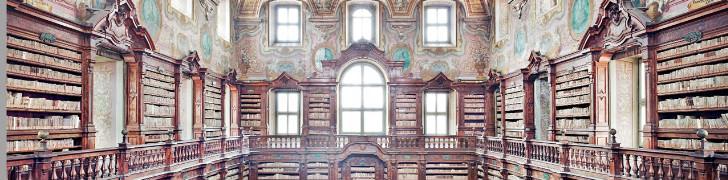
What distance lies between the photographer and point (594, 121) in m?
10.2

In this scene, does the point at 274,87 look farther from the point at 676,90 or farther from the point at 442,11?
the point at 676,90

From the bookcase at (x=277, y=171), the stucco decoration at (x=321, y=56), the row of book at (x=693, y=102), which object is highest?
the stucco decoration at (x=321, y=56)

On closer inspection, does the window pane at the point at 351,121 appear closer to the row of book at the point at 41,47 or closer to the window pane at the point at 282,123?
the window pane at the point at 282,123

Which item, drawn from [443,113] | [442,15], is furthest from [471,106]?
[442,15]

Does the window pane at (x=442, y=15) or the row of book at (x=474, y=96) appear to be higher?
the window pane at (x=442, y=15)

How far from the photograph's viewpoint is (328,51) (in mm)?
17094

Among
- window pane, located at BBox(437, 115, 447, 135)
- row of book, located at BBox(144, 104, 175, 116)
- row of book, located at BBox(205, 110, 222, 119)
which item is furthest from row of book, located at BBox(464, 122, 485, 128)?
row of book, located at BBox(144, 104, 175, 116)

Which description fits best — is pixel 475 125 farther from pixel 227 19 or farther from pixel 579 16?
pixel 227 19

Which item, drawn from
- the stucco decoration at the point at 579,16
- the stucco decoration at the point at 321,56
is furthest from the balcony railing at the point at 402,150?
the stucco decoration at the point at 321,56

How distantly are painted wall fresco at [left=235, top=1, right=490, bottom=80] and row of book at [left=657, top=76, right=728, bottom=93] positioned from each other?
8.92 m

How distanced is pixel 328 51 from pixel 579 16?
782cm

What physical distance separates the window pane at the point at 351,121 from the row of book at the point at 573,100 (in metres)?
6.73

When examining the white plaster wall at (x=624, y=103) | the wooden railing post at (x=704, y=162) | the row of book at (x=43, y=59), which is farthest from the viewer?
the white plaster wall at (x=624, y=103)

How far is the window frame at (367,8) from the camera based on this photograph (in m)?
17.1
